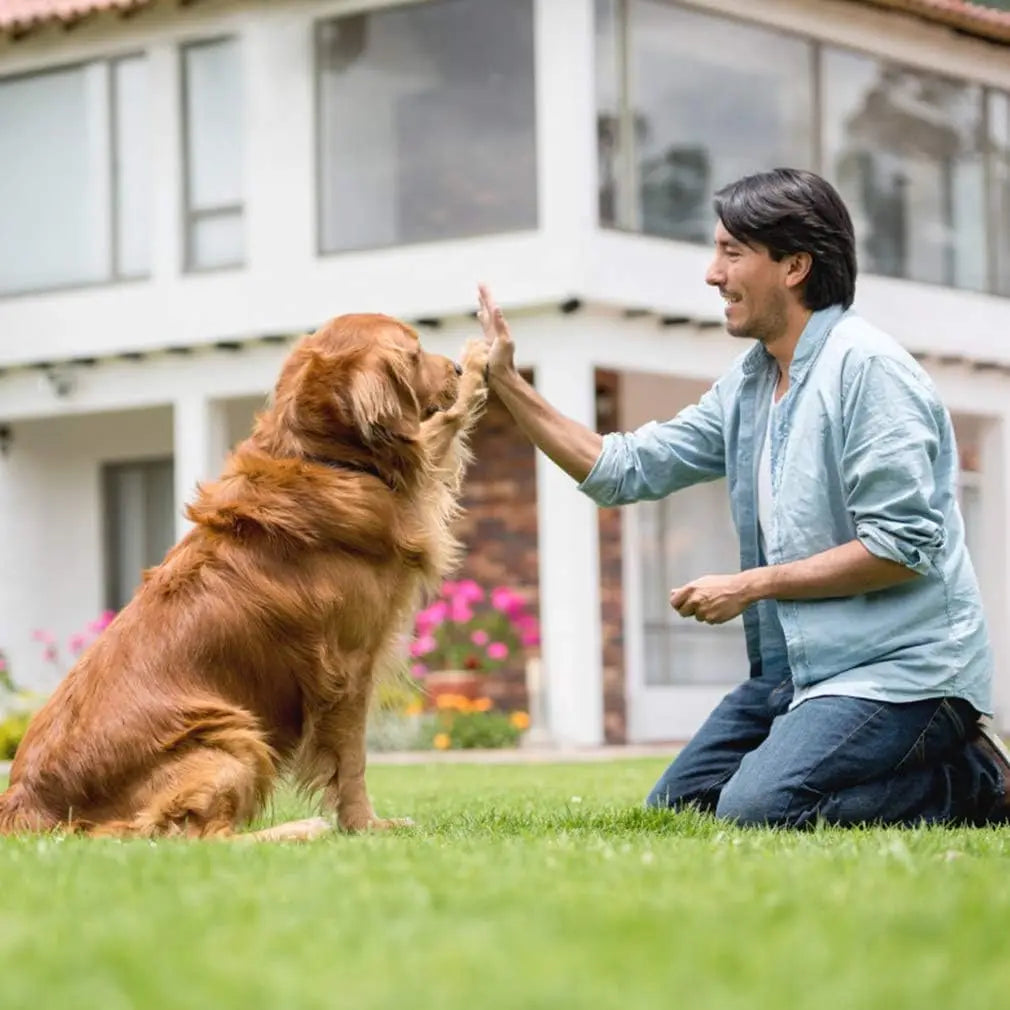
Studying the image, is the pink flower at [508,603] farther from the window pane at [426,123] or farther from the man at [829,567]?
the man at [829,567]

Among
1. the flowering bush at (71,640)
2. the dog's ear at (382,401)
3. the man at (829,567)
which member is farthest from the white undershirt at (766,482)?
the flowering bush at (71,640)

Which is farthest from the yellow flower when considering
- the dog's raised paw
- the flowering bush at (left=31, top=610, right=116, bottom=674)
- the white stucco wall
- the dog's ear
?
the dog's ear

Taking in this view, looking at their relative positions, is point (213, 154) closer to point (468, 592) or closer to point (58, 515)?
point (58, 515)

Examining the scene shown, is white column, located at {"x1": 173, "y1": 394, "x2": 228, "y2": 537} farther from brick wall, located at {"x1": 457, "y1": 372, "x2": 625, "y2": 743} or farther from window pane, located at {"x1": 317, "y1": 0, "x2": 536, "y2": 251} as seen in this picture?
brick wall, located at {"x1": 457, "y1": 372, "x2": 625, "y2": 743}

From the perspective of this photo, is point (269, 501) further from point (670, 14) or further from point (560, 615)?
point (670, 14)

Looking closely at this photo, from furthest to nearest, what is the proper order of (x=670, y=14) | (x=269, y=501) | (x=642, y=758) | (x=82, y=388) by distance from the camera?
1. (x=82, y=388)
2. (x=670, y=14)
3. (x=642, y=758)
4. (x=269, y=501)

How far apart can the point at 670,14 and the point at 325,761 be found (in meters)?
11.4

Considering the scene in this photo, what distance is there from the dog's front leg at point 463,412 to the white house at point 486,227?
854 centimetres

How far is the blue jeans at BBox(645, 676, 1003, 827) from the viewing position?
544cm

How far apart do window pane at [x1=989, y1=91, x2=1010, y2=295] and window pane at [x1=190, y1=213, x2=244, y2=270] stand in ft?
23.9

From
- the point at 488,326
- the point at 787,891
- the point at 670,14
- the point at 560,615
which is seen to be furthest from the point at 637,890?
the point at 670,14

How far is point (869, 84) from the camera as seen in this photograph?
56.5 feet

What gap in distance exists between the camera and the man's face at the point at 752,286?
233 inches

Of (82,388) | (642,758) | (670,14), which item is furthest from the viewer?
(82,388)
